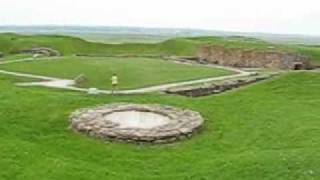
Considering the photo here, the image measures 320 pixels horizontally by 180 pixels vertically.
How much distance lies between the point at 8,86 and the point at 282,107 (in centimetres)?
1209

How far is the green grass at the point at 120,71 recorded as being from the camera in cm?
2912

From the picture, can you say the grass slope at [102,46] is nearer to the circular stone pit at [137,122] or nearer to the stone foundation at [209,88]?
the stone foundation at [209,88]

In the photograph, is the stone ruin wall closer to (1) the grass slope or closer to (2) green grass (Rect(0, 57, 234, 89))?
(1) the grass slope

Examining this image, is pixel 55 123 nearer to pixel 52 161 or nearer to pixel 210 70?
pixel 52 161

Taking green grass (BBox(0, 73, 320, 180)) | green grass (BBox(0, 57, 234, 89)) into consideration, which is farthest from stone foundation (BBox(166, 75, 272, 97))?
green grass (BBox(0, 57, 234, 89))

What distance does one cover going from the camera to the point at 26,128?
57.4ft

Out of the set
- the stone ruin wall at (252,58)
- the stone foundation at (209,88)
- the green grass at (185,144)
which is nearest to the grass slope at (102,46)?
the stone ruin wall at (252,58)

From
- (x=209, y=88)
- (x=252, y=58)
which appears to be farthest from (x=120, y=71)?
(x=252, y=58)

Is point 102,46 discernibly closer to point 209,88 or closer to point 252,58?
point 252,58

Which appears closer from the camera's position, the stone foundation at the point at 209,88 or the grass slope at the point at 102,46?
the stone foundation at the point at 209,88

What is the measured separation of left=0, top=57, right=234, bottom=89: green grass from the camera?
29.1 meters

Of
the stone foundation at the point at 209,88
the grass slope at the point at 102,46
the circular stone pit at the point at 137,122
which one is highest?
the circular stone pit at the point at 137,122

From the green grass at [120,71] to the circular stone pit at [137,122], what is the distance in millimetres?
7848

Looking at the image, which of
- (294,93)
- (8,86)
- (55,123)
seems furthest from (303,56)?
(55,123)
